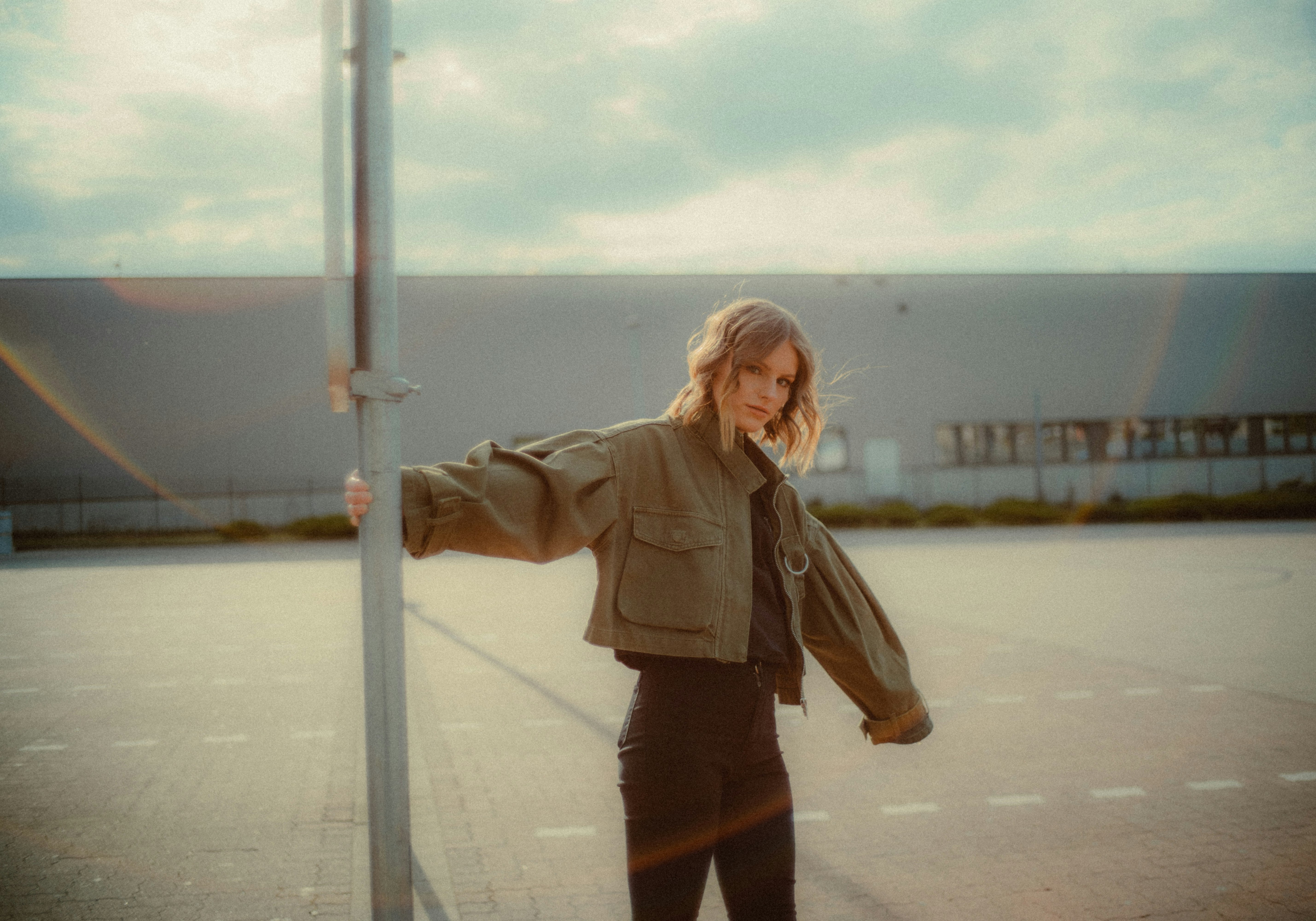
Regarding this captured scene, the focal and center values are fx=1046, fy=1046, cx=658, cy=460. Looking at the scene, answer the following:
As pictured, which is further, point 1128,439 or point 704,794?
point 1128,439

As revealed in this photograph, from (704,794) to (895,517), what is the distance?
95.1ft

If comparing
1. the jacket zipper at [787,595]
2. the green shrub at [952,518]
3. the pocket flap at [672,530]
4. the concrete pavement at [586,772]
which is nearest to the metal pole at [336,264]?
the pocket flap at [672,530]

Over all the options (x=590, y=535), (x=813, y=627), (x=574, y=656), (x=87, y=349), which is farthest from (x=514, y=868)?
(x=87, y=349)

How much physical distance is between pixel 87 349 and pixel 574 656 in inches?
1213

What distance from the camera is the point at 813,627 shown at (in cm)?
270

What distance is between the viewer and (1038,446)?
3606 centimetres

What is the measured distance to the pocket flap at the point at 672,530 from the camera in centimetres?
237

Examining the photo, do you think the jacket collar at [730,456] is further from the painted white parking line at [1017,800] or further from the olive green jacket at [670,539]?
the painted white parking line at [1017,800]

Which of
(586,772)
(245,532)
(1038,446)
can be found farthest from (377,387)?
(1038,446)

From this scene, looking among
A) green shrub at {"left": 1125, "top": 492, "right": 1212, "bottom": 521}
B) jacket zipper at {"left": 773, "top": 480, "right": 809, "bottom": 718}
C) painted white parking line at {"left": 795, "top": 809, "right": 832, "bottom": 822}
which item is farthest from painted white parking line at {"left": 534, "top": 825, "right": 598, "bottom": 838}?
green shrub at {"left": 1125, "top": 492, "right": 1212, "bottom": 521}

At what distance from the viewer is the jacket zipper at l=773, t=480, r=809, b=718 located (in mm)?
2516

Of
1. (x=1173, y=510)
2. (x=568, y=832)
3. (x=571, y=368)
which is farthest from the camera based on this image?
(x=571, y=368)

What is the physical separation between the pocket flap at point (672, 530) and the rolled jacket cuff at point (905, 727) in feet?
2.43

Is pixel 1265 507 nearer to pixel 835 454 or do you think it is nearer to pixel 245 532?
pixel 835 454
